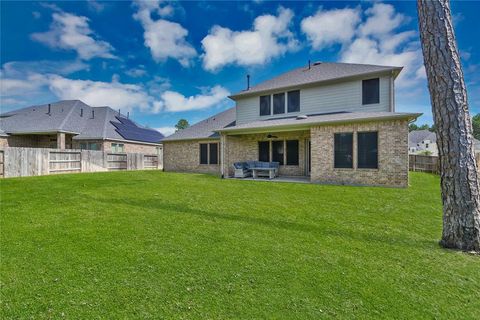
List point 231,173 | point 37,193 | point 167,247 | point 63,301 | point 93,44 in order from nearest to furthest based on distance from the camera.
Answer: point 63,301, point 167,247, point 37,193, point 231,173, point 93,44

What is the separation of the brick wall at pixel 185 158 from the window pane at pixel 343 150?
314 inches

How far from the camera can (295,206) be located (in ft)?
20.9

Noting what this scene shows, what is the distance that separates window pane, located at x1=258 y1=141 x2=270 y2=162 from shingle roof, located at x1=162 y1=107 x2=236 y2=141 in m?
3.04

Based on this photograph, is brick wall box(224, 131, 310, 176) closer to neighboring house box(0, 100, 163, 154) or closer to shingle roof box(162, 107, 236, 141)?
shingle roof box(162, 107, 236, 141)

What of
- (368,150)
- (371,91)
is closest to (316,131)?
(368,150)

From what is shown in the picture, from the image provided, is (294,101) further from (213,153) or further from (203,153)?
(203,153)

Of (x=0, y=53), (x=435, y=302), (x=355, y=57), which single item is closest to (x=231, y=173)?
(x=355, y=57)

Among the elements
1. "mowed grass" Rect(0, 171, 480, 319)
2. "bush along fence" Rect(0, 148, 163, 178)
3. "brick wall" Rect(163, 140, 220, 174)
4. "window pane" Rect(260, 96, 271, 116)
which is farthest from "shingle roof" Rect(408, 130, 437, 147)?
"mowed grass" Rect(0, 171, 480, 319)

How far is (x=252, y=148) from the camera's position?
14.7 m

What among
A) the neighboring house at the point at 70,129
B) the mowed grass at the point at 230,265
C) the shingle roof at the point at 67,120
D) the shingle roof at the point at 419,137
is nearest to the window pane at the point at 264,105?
the mowed grass at the point at 230,265

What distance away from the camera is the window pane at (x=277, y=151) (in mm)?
13953

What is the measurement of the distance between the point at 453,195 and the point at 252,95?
12763mm

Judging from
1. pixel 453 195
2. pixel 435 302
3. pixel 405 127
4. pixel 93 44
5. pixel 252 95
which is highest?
pixel 93 44

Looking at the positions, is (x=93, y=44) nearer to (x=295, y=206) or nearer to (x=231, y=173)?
(x=231, y=173)
